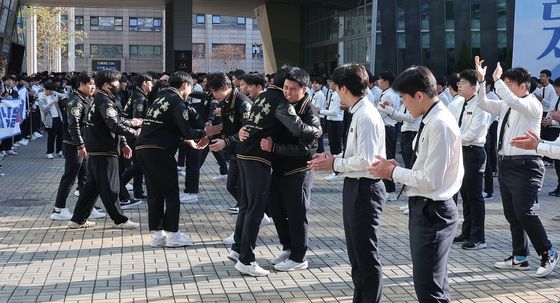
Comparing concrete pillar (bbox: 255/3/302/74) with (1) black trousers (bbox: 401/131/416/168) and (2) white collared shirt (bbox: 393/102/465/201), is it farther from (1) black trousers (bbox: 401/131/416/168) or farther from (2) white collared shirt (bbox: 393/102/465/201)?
(2) white collared shirt (bbox: 393/102/465/201)

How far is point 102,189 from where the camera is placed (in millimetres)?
8820

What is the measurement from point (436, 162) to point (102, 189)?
219 inches

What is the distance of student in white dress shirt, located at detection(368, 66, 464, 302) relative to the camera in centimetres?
432

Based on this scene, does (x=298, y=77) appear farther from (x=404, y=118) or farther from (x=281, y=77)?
(x=404, y=118)

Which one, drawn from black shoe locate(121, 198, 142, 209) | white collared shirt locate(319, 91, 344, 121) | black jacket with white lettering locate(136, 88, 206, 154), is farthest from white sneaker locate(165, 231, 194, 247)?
white collared shirt locate(319, 91, 344, 121)

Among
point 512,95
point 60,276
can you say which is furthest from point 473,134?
point 60,276

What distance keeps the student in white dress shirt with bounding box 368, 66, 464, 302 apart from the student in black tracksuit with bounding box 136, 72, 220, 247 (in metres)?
3.82

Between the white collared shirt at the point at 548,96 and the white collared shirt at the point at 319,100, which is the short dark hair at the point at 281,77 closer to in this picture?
the white collared shirt at the point at 319,100

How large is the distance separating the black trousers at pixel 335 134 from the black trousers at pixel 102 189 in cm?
722

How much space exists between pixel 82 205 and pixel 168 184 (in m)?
1.78

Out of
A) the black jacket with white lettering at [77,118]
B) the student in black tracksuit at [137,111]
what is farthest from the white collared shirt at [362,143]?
the student in black tracksuit at [137,111]

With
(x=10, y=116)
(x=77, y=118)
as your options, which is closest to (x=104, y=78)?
(x=77, y=118)

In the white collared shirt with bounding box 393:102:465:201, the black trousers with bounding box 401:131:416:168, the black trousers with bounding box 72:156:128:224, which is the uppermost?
the white collared shirt with bounding box 393:102:465:201

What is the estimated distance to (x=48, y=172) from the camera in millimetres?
14922
